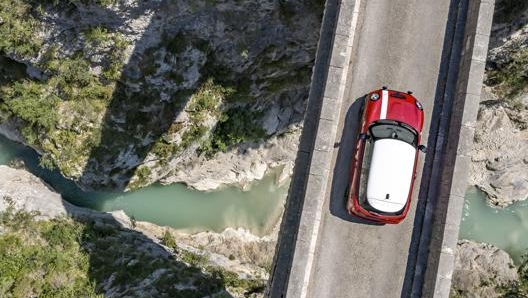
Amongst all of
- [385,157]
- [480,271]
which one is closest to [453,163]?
[385,157]

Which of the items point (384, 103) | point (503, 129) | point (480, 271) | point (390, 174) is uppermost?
point (503, 129)

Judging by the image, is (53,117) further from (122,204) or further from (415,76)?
(415,76)

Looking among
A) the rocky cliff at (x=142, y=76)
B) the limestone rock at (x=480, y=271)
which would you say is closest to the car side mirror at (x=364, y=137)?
the rocky cliff at (x=142, y=76)

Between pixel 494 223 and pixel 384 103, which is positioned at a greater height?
pixel 384 103

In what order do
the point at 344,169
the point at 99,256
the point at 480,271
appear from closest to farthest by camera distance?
the point at 344,169
the point at 99,256
the point at 480,271

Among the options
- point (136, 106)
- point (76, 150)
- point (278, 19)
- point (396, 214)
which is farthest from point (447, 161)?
point (76, 150)

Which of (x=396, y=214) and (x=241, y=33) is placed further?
(x=241, y=33)

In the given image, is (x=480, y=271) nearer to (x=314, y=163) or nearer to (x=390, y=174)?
(x=390, y=174)

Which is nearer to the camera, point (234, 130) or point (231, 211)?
point (234, 130)
